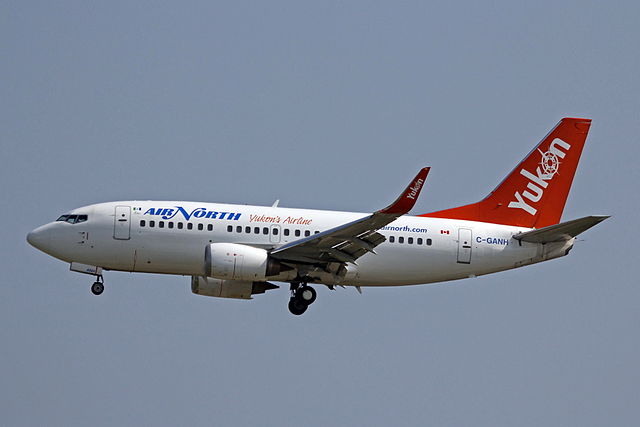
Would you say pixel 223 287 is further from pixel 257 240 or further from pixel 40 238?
pixel 40 238

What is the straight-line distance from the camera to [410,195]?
38.6 m

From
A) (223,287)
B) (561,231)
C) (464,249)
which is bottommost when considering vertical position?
(223,287)

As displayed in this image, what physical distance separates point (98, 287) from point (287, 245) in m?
7.63

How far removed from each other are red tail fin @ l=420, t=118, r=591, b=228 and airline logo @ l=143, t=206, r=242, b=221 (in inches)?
335

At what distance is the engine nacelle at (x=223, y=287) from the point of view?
4669 centimetres

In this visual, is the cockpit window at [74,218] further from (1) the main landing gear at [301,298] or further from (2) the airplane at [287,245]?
(1) the main landing gear at [301,298]

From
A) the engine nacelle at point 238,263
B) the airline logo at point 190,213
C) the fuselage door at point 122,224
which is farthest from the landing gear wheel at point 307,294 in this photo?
the fuselage door at point 122,224

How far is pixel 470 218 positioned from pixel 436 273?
329 centimetres

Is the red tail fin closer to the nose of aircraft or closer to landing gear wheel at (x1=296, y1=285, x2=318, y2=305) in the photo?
landing gear wheel at (x1=296, y1=285, x2=318, y2=305)

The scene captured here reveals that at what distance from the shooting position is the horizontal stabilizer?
142ft

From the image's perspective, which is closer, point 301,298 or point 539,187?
point 301,298

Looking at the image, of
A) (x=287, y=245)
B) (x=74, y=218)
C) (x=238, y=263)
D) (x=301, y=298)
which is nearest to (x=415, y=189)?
(x=287, y=245)

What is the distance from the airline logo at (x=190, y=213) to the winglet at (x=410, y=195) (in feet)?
25.9

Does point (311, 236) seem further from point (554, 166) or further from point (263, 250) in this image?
point (554, 166)
